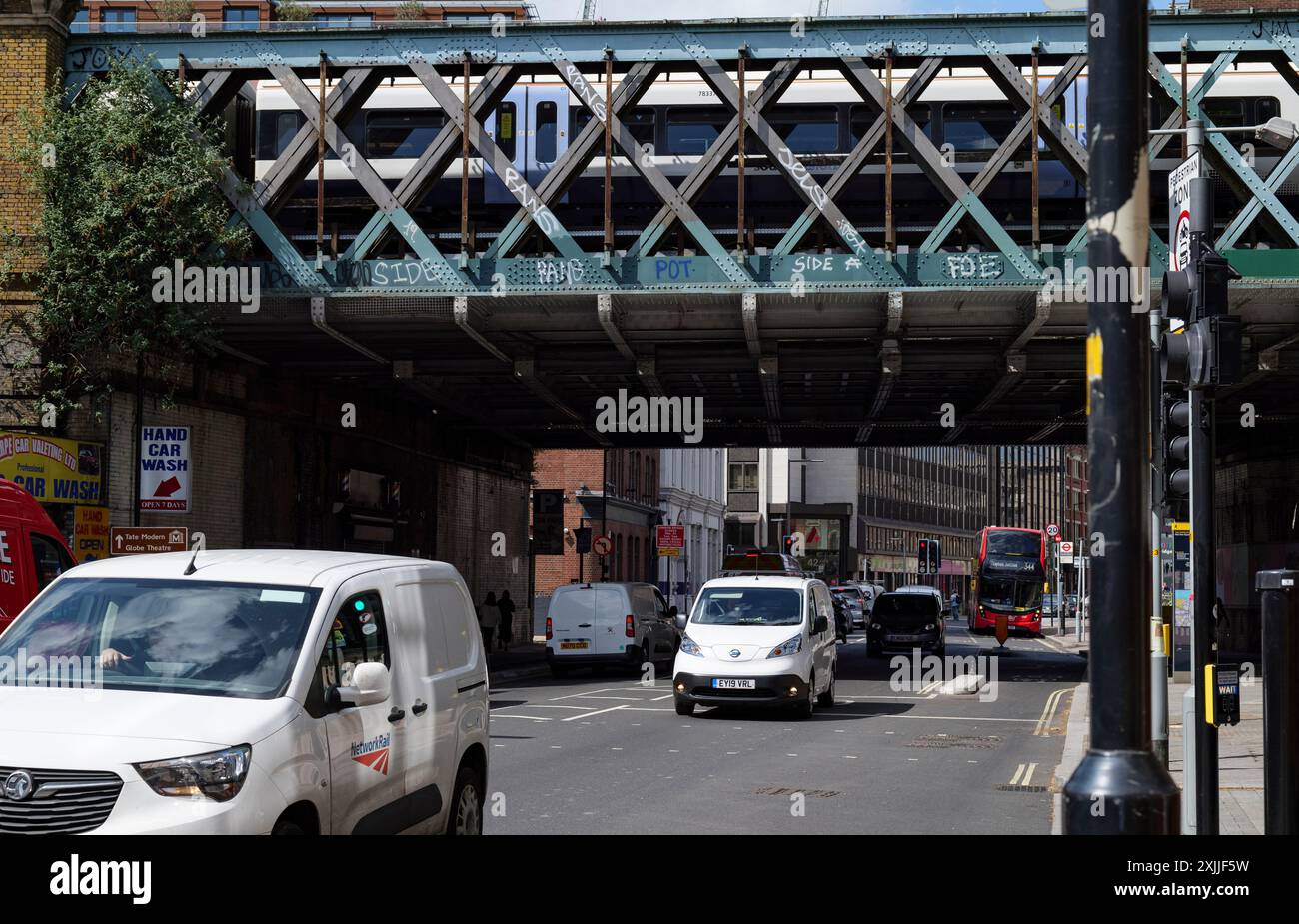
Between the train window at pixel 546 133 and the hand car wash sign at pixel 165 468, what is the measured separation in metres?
10.7

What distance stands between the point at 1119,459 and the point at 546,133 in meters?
24.0

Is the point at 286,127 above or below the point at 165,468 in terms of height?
above

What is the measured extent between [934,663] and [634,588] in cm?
940

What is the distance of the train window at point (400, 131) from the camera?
93.7ft

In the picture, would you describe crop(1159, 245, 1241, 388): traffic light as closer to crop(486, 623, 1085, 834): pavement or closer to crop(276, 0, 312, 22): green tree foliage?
crop(486, 623, 1085, 834): pavement

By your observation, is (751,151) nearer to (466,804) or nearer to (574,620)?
(574,620)

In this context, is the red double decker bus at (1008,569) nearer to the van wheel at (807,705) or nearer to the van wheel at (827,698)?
the van wheel at (827,698)

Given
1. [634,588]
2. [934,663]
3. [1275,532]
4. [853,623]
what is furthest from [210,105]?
[853,623]

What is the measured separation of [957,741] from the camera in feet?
57.8

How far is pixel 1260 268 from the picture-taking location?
2292 centimetres

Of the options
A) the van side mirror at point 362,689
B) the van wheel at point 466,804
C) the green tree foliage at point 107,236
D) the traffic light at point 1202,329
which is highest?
the green tree foliage at point 107,236

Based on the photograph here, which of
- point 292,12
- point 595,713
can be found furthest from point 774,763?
point 292,12

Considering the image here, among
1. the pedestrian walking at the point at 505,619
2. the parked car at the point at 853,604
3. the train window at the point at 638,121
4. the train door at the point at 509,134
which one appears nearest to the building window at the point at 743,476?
the parked car at the point at 853,604

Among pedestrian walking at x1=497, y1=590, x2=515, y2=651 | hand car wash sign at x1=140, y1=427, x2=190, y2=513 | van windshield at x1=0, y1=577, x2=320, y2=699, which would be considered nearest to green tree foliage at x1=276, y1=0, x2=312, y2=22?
pedestrian walking at x1=497, y1=590, x2=515, y2=651
